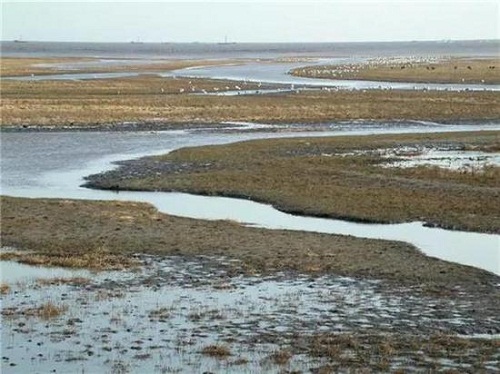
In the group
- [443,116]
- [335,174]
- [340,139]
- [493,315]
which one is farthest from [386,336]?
[443,116]

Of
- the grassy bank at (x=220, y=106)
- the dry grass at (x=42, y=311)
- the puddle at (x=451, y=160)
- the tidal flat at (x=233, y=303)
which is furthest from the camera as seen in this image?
the grassy bank at (x=220, y=106)

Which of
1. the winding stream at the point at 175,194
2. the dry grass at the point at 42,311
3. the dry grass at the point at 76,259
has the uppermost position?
the dry grass at the point at 42,311

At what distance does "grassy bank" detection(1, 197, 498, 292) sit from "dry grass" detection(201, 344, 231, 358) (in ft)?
17.9

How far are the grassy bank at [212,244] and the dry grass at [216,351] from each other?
5455 millimetres

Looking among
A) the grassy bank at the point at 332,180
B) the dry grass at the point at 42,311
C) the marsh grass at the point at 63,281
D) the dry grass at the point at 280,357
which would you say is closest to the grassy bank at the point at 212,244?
the marsh grass at the point at 63,281

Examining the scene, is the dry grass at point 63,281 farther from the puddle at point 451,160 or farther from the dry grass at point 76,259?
the puddle at point 451,160

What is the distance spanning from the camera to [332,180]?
103ft

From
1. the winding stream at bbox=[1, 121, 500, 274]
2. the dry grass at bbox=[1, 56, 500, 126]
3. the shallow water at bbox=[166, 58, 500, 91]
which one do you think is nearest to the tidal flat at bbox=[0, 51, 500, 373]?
the winding stream at bbox=[1, 121, 500, 274]

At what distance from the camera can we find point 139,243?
72.3 ft

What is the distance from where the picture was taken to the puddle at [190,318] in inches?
522

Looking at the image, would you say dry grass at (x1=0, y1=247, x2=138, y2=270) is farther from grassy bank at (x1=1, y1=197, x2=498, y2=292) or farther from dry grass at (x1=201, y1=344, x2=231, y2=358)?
dry grass at (x1=201, y1=344, x2=231, y2=358)

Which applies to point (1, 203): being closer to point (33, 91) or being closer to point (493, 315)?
point (493, 315)

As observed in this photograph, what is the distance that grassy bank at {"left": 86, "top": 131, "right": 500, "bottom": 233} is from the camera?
85.5 feet

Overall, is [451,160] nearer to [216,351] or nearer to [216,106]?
[216,351]
